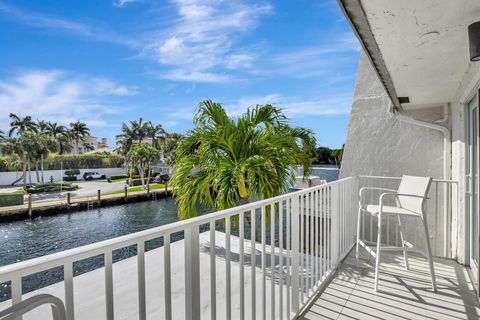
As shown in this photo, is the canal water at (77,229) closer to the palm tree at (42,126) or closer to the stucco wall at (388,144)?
the stucco wall at (388,144)

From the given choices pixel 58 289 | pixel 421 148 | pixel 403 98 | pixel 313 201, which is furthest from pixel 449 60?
pixel 58 289

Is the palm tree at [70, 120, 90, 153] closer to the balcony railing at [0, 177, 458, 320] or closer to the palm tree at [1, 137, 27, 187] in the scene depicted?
the palm tree at [1, 137, 27, 187]

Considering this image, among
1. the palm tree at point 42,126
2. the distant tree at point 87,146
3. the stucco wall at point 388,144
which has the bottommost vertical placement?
the stucco wall at point 388,144

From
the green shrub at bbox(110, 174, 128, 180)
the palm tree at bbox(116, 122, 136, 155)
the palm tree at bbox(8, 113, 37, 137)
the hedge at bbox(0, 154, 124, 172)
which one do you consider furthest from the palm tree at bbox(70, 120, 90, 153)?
the green shrub at bbox(110, 174, 128, 180)

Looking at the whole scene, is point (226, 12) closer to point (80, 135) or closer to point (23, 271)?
point (23, 271)

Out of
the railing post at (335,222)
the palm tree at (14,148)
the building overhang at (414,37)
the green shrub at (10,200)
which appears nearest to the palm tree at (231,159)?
the railing post at (335,222)

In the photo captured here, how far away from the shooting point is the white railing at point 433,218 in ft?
11.4

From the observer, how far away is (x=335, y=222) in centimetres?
288

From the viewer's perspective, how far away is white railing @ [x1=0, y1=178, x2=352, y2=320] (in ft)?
2.71

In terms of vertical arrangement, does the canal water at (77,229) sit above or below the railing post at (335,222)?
below

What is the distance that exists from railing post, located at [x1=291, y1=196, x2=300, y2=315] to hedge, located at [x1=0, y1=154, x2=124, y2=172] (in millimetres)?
33468

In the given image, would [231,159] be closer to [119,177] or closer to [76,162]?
[119,177]

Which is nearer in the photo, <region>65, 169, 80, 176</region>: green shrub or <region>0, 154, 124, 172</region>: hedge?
<region>0, 154, 124, 172</region>: hedge

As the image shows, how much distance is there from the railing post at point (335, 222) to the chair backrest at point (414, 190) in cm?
73
